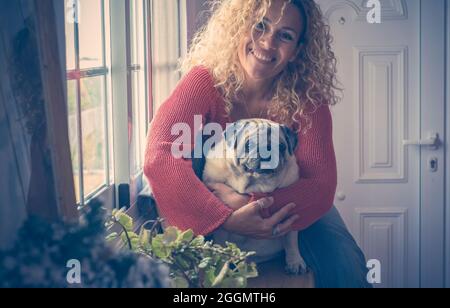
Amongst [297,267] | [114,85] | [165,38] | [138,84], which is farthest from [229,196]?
[165,38]

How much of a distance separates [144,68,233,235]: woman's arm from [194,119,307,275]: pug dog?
27 millimetres

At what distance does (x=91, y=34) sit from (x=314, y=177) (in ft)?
1.59

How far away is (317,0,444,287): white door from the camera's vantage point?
51.5 inches

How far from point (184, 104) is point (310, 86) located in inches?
8.4

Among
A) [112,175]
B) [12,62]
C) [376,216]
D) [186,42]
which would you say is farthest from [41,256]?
[376,216]

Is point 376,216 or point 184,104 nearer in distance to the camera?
point 184,104

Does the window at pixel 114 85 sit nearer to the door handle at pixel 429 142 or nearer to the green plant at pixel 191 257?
the green plant at pixel 191 257

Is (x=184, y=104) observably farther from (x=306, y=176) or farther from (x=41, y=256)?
(x=41, y=256)

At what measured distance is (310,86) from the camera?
102 centimetres

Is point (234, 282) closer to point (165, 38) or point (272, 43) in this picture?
point (272, 43)

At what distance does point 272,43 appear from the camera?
98 cm

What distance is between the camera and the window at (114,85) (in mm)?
1038

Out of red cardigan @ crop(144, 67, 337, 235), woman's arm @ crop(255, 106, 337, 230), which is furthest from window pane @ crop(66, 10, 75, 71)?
woman's arm @ crop(255, 106, 337, 230)

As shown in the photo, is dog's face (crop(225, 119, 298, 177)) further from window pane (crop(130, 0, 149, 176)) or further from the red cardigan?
window pane (crop(130, 0, 149, 176))
